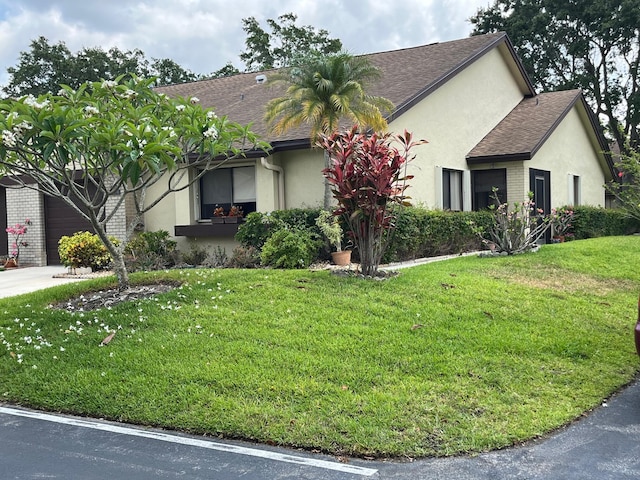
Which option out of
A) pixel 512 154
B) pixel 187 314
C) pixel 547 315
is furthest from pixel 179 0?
pixel 547 315

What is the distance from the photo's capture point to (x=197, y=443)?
14.7ft

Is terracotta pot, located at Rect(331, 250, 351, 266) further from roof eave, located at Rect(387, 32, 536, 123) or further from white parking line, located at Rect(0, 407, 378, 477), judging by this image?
white parking line, located at Rect(0, 407, 378, 477)

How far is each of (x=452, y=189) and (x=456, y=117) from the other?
2.20 m

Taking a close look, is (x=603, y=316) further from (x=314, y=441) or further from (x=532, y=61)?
Answer: (x=532, y=61)

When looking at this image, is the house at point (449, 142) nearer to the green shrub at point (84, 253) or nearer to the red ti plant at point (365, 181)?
the green shrub at point (84, 253)

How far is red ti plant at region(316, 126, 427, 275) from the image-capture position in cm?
902

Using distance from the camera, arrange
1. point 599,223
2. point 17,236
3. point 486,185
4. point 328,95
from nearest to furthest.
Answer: point 328,95, point 17,236, point 486,185, point 599,223

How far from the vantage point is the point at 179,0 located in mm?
19531

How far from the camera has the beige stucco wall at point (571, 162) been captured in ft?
64.4

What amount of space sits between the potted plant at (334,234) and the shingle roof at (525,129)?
24.6 ft

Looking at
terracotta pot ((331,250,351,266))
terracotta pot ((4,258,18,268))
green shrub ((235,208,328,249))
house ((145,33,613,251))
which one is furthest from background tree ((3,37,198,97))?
terracotta pot ((331,250,351,266))

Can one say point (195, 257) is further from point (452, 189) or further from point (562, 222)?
point (562, 222)

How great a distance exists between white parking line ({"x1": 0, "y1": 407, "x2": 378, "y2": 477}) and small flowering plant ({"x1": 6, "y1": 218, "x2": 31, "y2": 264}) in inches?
515

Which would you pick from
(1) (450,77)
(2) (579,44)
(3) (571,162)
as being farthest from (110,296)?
(2) (579,44)
